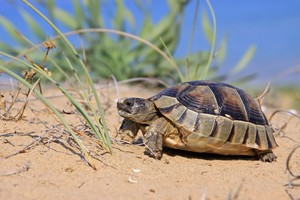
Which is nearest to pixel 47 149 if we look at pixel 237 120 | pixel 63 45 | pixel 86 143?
pixel 86 143

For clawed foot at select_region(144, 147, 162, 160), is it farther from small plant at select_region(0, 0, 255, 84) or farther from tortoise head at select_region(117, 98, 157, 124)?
small plant at select_region(0, 0, 255, 84)

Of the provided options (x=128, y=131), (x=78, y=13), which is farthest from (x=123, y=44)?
(x=128, y=131)

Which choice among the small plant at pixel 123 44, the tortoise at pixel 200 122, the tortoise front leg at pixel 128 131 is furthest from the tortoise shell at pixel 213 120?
the small plant at pixel 123 44

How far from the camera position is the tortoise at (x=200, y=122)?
117 inches

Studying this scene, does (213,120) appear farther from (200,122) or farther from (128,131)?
(128,131)

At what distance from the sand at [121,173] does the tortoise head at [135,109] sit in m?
0.19

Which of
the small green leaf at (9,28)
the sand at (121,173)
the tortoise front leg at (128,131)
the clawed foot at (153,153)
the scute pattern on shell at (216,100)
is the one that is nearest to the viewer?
the sand at (121,173)

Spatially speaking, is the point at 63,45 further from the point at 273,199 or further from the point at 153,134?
the point at 273,199

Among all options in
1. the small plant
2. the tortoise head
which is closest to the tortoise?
the tortoise head

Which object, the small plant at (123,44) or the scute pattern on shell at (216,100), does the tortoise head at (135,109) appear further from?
the small plant at (123,44)

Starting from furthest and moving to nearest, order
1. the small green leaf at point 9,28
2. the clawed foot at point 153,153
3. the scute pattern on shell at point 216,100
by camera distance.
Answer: the small green leaf at point 9,28 < the scute pattern on shell at point 216,100 < the clawed foot at point 153,153

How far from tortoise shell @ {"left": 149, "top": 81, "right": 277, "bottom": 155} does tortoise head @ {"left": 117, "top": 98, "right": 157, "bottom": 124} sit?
0.08 meters

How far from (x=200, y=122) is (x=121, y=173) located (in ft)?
2.28

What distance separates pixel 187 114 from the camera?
2986mm
